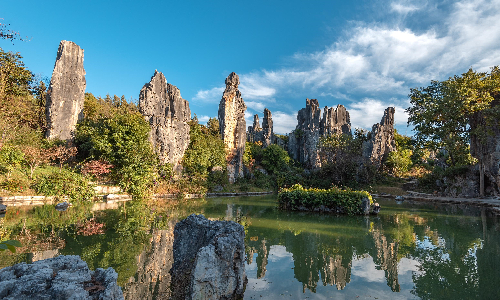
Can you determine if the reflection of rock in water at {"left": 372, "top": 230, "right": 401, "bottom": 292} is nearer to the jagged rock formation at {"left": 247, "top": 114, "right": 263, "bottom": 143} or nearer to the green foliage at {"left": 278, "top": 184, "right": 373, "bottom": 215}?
the green foliage at {"left": 278, "top": 184, "right": 373, "bottom": 215}

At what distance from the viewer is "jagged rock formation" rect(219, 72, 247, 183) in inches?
1152

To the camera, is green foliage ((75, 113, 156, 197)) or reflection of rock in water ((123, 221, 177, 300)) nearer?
reflection of rock in water ((123, 221, 177, 300))

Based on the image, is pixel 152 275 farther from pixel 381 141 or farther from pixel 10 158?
pixel 381 141

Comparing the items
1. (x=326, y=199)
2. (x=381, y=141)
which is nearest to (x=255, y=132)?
(x=381, y=141)

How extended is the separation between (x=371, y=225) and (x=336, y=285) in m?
6.21

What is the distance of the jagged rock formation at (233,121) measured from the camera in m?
29.2

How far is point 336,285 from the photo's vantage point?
15.1ft

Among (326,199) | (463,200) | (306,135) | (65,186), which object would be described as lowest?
(463,200)

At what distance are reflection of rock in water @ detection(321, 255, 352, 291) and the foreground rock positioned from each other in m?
3.64

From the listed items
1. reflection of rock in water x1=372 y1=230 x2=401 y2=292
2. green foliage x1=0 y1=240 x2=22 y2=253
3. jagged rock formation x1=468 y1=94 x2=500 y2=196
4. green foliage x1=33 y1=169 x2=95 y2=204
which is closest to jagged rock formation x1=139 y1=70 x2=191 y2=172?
green foliage x1=33 y1=169 x2=95 y2=204

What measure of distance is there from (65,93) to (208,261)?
26.7 meters

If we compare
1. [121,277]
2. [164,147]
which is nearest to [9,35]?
[121,277]

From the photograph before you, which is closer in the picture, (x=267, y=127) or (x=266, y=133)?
(x=266, y=133)

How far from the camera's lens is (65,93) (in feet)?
78.2
